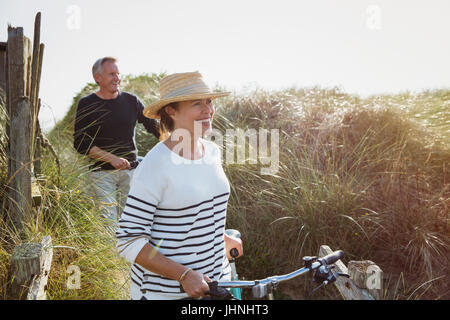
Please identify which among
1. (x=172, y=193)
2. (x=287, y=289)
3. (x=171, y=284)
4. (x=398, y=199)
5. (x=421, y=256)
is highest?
(x=172, y=193)

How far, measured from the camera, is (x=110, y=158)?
4539 mm

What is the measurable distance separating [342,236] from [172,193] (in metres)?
3.80

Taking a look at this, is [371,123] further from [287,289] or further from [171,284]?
[171,284]

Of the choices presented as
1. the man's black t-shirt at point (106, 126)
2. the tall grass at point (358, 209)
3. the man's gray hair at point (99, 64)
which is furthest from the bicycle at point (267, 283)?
the man's gray hair at point (99, 64)

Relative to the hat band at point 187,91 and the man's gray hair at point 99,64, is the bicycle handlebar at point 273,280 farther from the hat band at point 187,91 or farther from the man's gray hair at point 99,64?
the man's gray hair at point 99,64

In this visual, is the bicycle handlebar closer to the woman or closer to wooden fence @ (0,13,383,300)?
the woman

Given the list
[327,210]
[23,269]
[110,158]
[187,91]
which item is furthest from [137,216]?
[327,210]

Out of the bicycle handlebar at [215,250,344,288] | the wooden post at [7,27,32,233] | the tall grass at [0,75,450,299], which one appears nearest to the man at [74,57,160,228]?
the tall grass at [0,75,450,299]

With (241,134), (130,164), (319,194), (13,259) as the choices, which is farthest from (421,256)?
(13,259)

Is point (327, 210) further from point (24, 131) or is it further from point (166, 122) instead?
point (24, 131)

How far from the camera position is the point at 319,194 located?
16.9 feet

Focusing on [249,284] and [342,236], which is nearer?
[249,284]

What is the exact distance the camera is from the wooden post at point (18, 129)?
3.57 metres

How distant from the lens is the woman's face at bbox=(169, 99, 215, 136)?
2178mm
